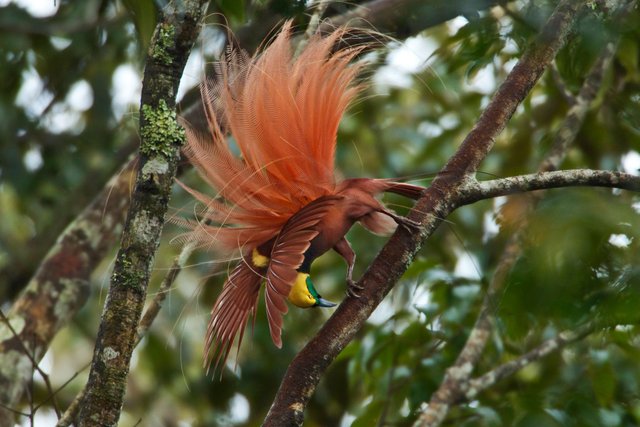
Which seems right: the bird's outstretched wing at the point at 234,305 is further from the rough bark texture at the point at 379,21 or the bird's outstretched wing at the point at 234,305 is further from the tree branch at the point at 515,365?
the tree branch at the point at 515,365

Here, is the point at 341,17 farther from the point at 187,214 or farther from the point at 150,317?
the point at 150,317

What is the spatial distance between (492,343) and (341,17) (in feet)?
5.05

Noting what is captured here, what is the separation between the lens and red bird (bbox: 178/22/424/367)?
221 centimetres

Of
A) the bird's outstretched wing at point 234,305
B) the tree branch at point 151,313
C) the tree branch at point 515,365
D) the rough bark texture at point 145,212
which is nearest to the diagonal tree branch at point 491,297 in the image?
the tree branch at point 515,365

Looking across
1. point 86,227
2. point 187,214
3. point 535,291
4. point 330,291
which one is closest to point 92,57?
point 86,227

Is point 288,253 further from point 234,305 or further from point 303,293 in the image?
point 234,305

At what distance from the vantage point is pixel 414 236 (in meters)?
2.09

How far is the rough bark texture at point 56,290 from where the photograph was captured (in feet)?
10.6

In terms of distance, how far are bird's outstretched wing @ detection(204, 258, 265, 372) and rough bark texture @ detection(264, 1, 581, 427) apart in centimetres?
39

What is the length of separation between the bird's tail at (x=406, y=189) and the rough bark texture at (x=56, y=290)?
131 cm

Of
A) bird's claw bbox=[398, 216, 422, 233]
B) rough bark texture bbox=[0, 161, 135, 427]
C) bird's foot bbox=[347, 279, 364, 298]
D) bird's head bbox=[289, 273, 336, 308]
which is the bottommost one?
bird's foot bbox=[347, 279, 364, 298]

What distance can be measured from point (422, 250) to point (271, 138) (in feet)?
7.72

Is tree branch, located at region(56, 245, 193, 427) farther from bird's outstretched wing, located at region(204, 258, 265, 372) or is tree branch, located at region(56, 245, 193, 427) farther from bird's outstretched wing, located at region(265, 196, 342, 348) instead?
bird's outstretched wing, located at region(265, 196, 342, 348)

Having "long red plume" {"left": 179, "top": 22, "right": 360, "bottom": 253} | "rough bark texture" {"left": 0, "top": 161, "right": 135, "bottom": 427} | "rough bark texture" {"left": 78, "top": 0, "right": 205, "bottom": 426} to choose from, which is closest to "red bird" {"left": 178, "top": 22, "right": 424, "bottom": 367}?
"long red plume" {"left": 179, "top": 22, "right": 360, "bottom": 253}
